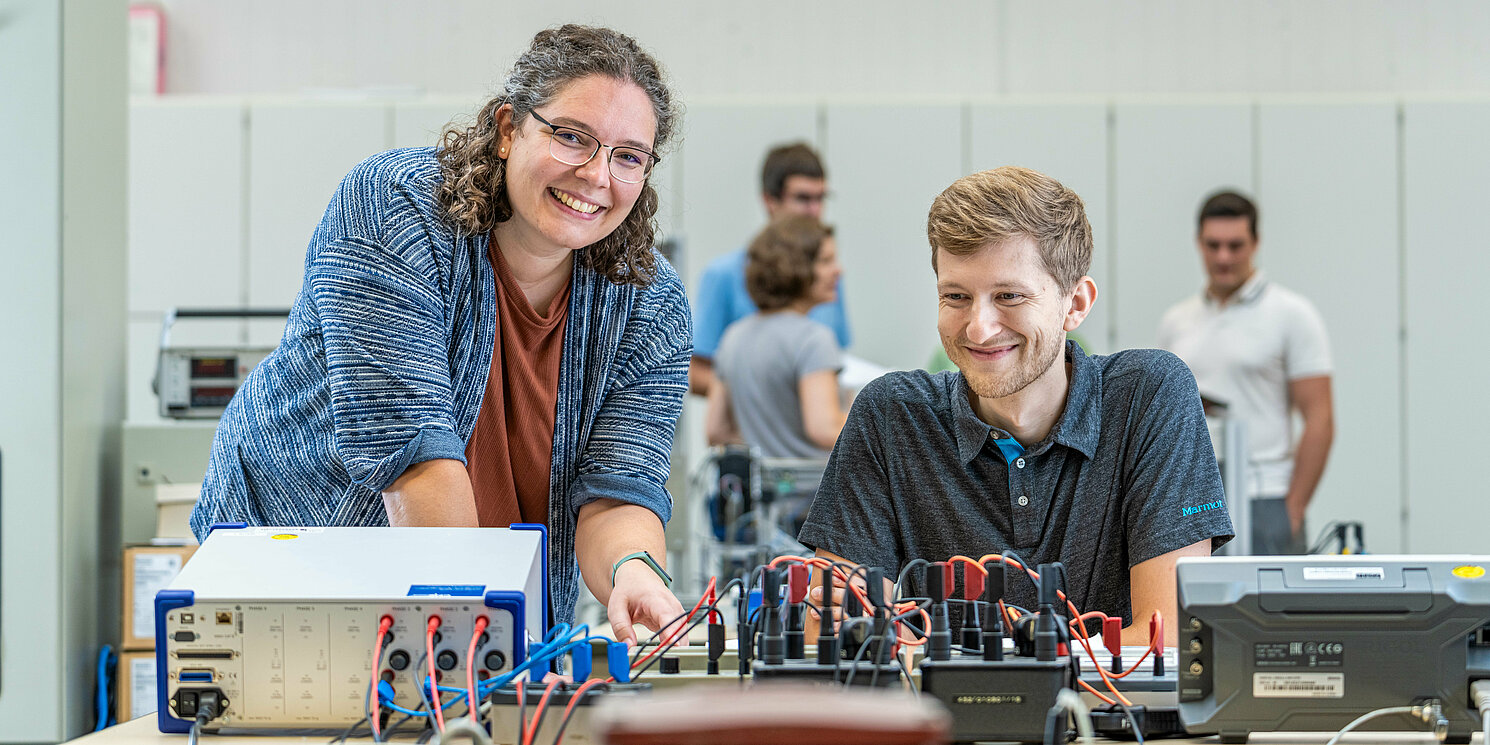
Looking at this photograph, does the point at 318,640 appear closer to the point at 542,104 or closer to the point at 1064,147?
the point at 542,104

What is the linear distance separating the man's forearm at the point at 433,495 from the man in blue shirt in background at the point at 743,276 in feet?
8.13

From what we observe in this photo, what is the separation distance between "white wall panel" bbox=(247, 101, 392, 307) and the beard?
3.62 m

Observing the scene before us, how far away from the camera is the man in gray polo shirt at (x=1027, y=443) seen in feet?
4.59

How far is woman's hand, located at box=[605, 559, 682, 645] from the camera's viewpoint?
125cm

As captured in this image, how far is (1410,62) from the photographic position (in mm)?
4875

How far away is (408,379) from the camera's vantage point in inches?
51.7

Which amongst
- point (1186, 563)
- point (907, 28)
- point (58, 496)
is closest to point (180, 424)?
point (58, 496)

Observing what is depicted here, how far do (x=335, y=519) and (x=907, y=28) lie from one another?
402cm

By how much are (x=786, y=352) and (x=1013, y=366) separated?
1.67 m

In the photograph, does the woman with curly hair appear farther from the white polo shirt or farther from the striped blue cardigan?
the white polo shirt

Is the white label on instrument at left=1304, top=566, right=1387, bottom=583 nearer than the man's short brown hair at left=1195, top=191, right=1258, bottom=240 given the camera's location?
Yes

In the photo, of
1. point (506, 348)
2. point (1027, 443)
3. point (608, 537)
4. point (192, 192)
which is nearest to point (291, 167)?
point (192, 192)

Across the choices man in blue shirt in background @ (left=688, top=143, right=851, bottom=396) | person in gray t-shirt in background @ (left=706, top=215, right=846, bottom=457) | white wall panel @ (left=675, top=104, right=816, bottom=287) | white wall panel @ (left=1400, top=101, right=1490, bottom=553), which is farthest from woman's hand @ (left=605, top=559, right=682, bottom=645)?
white wall panel @ (left=1400, top=101, right=1490, bottom=553)

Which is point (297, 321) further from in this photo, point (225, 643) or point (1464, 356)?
point (1464, 356)
